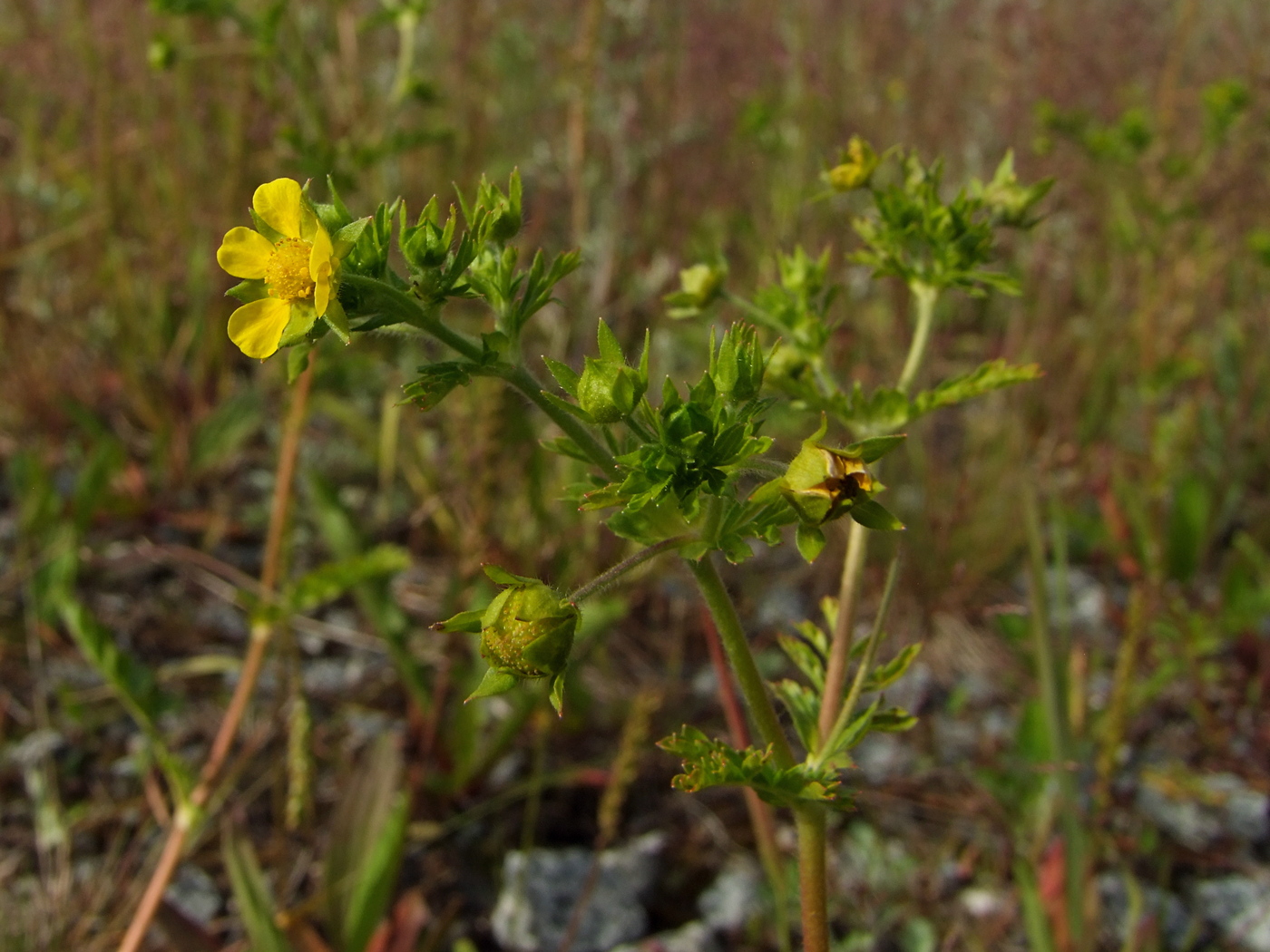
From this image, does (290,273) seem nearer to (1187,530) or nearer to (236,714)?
(236,714)

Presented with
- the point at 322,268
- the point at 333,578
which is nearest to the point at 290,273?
the point at 322,268

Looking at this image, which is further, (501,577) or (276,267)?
(276,267)

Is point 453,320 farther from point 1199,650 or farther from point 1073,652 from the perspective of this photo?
point 1199,650

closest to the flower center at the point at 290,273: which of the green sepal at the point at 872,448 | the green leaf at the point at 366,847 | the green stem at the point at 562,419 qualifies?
the green stem at the point at 562,419

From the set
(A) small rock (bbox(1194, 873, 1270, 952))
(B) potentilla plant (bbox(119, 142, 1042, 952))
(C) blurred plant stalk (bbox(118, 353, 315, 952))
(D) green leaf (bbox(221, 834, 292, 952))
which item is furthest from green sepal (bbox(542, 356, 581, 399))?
(A) small rock (bbox(1194, 873, 1270, 952))

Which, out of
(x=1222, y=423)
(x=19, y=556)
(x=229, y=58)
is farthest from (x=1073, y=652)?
(x=229, y=58)
